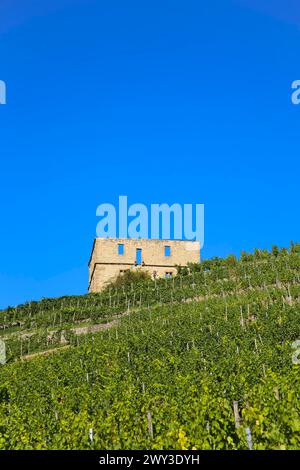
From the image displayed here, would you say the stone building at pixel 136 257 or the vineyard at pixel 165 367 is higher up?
the stone building at pixel 136 257

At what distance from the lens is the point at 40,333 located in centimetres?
2805

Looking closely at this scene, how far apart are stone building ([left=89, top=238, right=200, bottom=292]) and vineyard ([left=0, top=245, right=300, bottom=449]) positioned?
306 inches

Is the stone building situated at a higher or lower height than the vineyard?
higher

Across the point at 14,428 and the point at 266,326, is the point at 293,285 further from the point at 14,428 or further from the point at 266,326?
the point at 14,428

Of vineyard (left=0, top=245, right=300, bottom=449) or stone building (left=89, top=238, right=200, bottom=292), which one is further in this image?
stone building (left=89, top=238, right=200, bottom=292)

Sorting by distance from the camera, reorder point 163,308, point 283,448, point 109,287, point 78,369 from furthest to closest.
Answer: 1. point 109,287
2. point 163,308
3. point 78,369
4. point 283,448

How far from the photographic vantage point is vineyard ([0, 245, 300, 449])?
24.4 feet

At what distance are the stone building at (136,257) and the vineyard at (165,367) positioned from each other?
25.5 ft

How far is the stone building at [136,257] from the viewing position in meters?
44.6

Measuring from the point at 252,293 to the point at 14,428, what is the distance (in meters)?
16.8

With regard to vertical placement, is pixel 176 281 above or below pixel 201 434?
above

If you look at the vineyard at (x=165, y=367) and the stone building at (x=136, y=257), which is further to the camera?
the stone building at (x=136, y=257)

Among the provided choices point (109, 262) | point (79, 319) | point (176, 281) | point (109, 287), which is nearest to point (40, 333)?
point (79, 319)

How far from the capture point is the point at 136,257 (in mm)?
45594
